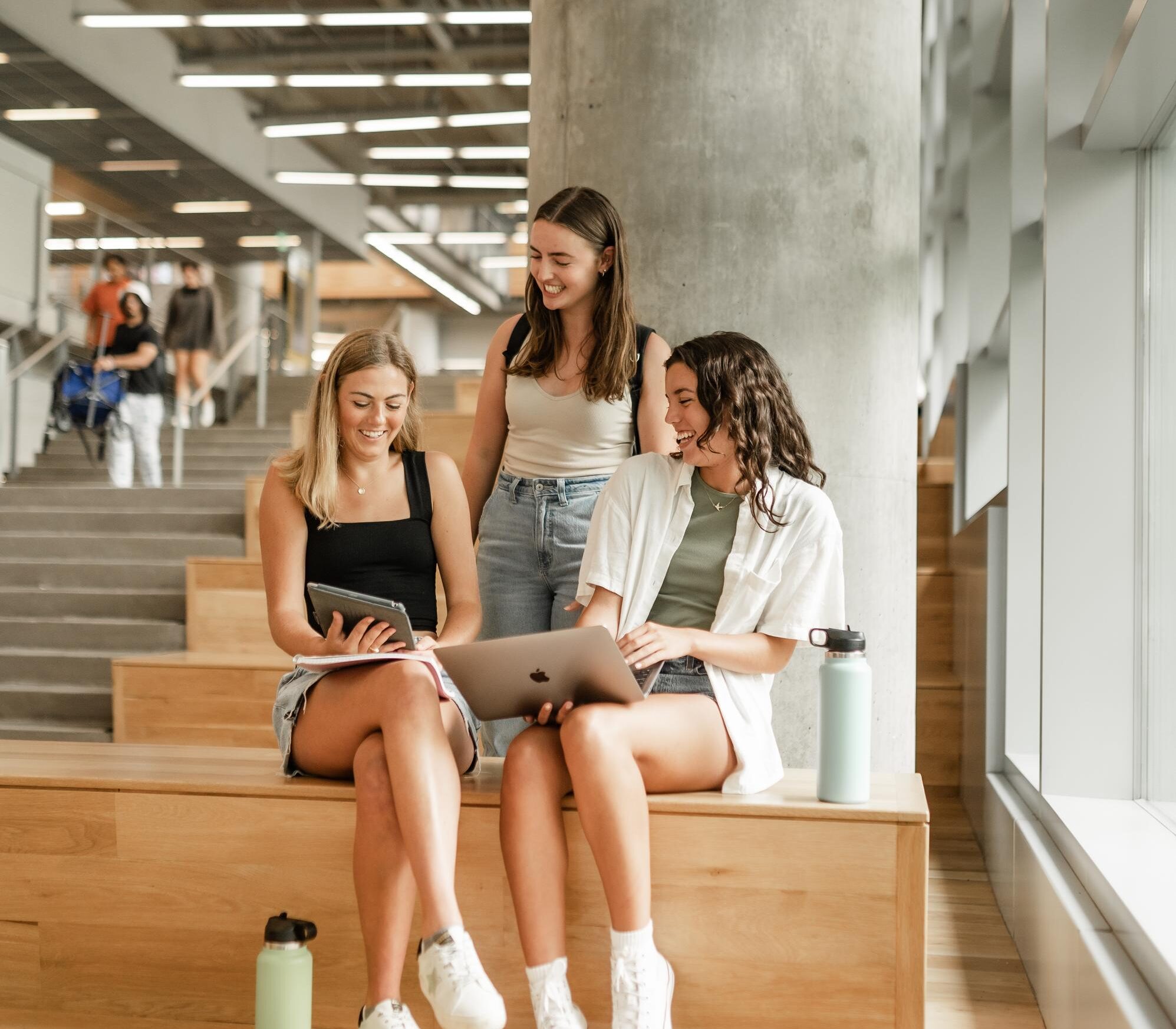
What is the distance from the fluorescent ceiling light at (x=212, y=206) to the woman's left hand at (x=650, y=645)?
11.4 metres

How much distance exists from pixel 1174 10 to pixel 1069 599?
113 centimetres

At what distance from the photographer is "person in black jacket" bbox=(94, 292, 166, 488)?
723 cm

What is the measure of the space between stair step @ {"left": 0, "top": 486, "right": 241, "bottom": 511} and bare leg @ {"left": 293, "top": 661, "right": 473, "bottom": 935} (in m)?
4.09

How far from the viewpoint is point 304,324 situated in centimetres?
1285

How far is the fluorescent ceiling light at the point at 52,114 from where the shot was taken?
10180 millimetres

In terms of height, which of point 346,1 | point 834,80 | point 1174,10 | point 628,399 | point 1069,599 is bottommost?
point 1069,599

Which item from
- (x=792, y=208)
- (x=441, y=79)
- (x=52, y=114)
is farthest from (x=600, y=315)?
(x=52, y=114)

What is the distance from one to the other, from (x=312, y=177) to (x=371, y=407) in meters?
10.6

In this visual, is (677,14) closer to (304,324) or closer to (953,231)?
(953,231)

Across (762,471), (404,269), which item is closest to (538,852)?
(762,471)

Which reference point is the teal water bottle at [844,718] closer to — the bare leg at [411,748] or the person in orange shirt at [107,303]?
the bare leg at [411,748]

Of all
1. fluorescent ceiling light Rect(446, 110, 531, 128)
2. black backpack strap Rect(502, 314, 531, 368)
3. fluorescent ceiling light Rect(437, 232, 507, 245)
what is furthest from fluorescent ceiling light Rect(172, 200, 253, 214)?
black backpack strap Rect(502, 314, 531, 368)

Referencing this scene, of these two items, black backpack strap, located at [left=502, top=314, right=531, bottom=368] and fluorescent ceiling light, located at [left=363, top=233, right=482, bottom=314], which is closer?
black backpack strap, located at [left=502, top=314, right=531, bottom=368]

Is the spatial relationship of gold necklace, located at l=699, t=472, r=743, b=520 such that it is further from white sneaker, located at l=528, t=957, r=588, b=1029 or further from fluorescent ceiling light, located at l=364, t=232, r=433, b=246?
fluorescent ceiling light, located at l=364, t=232, r=433, b=246
